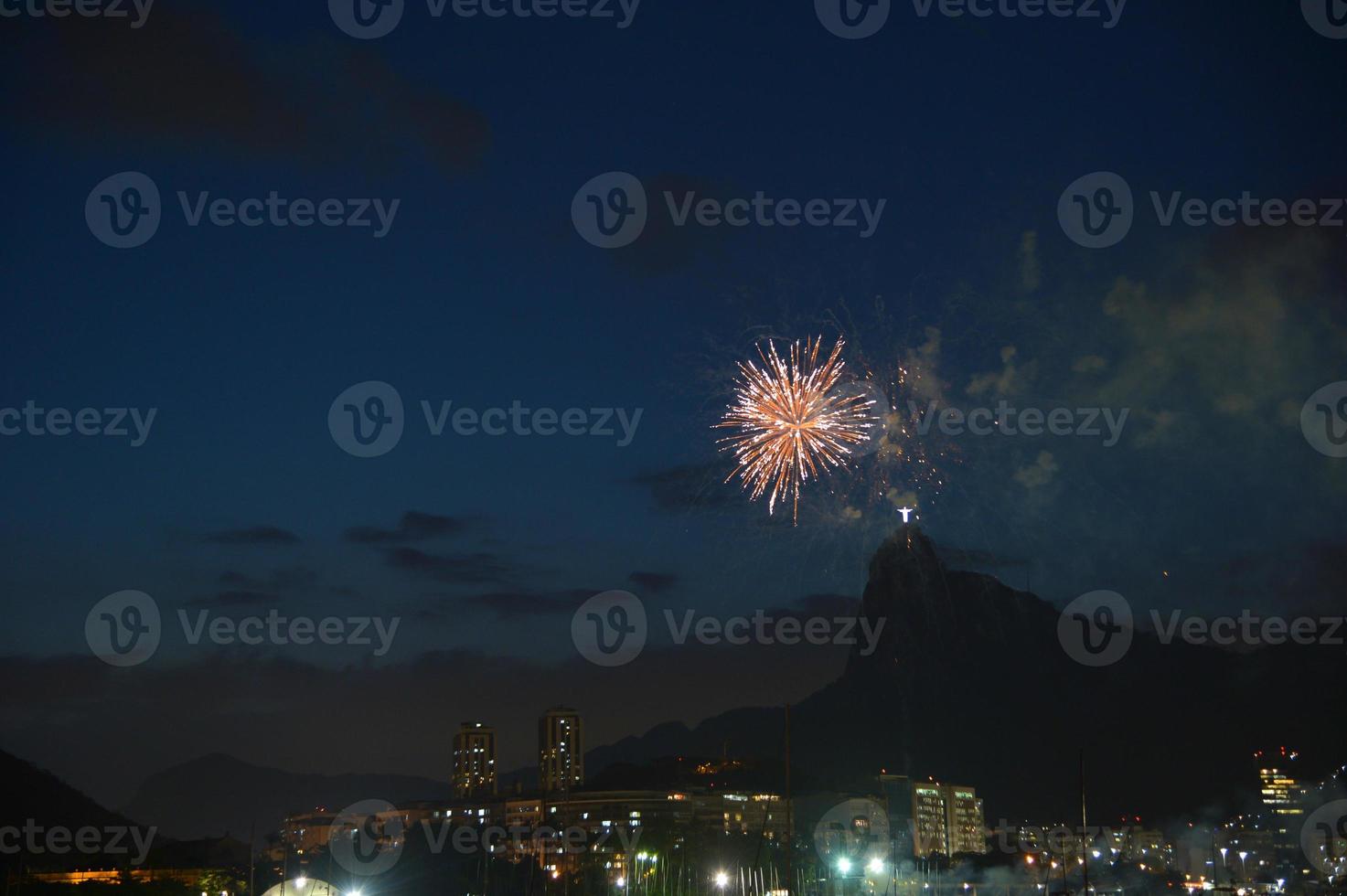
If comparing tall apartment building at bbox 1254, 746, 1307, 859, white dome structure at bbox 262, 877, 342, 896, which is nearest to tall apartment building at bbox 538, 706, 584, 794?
tall apartment building at bbox 1254, 746, 1307, 859

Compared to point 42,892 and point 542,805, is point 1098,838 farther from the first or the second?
point 42,892

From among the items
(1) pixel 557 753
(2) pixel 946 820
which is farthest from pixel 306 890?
(1) pixel 557 753

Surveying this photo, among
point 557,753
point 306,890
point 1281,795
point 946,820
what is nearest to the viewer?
point 306,890

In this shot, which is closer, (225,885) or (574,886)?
(225,885)

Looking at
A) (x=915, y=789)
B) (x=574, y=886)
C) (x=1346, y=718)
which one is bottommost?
(x=574, y=886)

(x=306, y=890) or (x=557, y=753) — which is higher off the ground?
(x=557, y=753)

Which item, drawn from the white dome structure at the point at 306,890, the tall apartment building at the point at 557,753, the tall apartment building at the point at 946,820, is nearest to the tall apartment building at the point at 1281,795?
the tall apartment building at the point at 946,820

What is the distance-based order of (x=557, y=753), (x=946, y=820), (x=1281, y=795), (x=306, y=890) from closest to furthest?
(x=306, y=890)
(x=946, y=820)
(x=1281, y=795)
(x=557, y=753)

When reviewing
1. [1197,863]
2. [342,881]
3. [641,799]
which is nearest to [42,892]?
[342,881]

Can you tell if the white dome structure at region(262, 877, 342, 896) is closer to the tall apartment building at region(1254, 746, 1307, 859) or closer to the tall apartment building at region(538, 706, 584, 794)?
the tall apartment building at region(1254, 746, 1307, 859)

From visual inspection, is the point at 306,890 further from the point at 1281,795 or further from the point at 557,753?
the point at 1281,795
